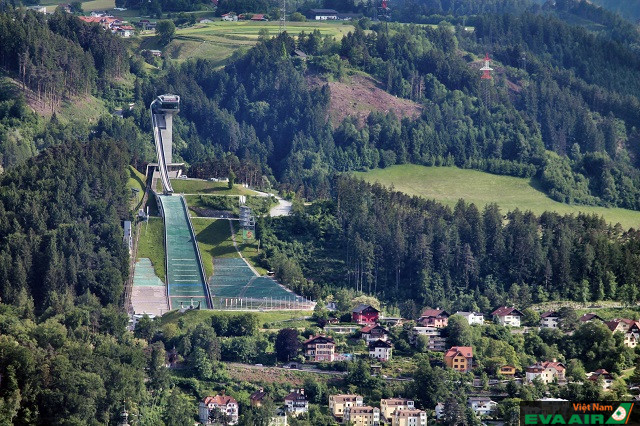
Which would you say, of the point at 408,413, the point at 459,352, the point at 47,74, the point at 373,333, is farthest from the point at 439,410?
the point at 47,74

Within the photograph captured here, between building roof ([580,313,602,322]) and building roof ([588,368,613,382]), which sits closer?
building roof ([588,368,613,382])

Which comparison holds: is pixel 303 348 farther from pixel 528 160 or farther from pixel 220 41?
pixel 220 41

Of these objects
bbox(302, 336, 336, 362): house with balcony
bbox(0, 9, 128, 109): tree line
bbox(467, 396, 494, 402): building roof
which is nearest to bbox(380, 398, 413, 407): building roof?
bbox(467, 396, 494, 402): building roof

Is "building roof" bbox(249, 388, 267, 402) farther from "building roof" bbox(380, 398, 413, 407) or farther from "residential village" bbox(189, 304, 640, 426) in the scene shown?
"building roof" bbox(380, 398, 413, 407)

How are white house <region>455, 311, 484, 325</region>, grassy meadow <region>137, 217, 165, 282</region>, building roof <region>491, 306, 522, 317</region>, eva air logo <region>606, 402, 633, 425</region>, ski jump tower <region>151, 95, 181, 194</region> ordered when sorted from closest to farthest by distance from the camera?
eva air logo <region>606, 402, 633, 425</region>
white house <region>455, 311, 484, 325</region>
building roof <region>491, 306, 522, 317</region>
grassy meadow <region>137, 217, 165, 282</region>
ski jump tower <region>151, 95, 181, 194</region>

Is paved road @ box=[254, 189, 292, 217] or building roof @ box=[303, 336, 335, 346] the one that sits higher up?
paved road @ box=[254, 189, 292, 217]

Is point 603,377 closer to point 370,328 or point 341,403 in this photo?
point 370,328

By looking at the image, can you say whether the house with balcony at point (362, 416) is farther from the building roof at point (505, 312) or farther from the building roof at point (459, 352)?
Result: the building roof at point (505, 312)
